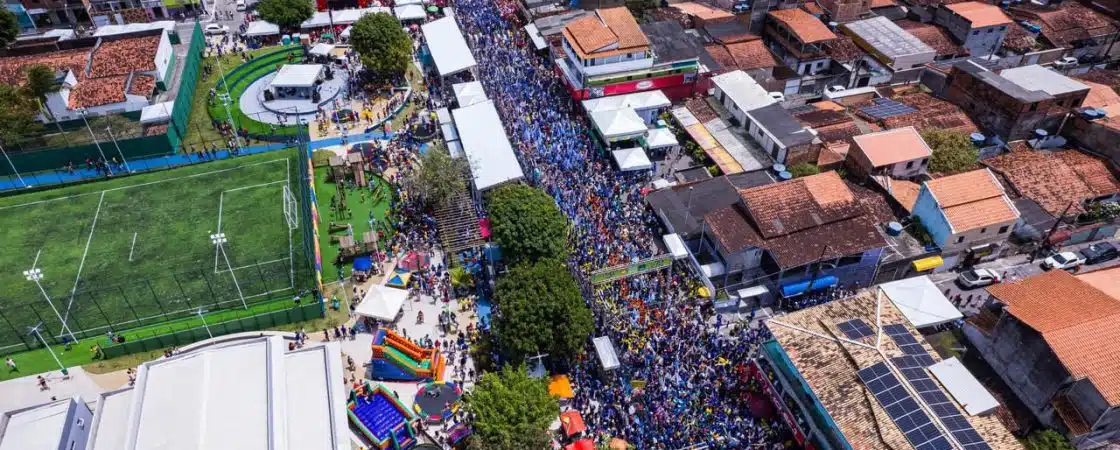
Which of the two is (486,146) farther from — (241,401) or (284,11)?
(284,11)

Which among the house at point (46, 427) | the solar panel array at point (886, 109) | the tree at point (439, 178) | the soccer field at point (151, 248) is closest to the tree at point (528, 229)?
the tree at point (439, 178)

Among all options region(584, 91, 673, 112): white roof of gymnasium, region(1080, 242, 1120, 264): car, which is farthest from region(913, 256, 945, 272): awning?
region(584, 91, 673, 112): white roof of gymnasium

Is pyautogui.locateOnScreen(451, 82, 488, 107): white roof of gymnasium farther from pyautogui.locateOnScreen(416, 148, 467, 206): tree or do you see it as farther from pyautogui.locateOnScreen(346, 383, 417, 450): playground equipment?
pyautogui.locateOnScreen(346, 383, 417, 450): playground equipment

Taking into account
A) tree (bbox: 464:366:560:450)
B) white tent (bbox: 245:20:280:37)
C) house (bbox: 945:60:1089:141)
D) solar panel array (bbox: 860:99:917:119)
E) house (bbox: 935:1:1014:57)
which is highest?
house (bbox: 935:1:1014:57)

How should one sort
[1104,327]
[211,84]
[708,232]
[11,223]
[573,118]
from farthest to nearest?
[211,84] < [573,118] < [11,223] < [708,232] < [1104,327]

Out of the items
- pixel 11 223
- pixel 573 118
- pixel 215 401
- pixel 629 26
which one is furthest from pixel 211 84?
pixel 215 401

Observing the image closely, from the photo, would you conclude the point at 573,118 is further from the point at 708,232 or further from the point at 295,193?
the point at 295,193
